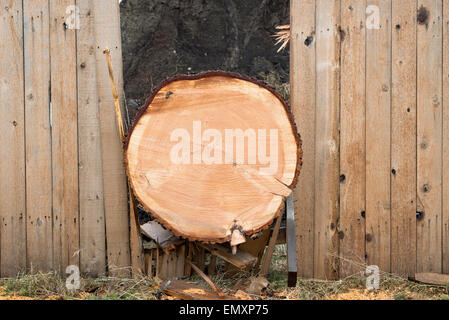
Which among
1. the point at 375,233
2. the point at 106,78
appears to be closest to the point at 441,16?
the point at 375,233

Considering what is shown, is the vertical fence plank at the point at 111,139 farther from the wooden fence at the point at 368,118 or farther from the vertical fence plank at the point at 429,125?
the vertical fence plank at the point at 429,125

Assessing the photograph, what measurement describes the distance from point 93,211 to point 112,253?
31cm

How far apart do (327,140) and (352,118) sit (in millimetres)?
223

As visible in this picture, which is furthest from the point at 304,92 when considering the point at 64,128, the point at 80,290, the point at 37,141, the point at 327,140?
the point at 80,290

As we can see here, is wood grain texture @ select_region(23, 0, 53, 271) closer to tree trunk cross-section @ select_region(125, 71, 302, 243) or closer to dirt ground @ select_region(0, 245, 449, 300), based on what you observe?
dirt ground @ select_region(0, 245, 449, 300)

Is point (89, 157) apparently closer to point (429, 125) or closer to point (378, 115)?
point (378, 115)

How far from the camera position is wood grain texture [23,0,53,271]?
2906 mm

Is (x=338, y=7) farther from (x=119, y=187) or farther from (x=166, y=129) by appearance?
(x=119, y=187)

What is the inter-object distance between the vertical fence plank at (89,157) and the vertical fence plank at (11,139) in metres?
0.40

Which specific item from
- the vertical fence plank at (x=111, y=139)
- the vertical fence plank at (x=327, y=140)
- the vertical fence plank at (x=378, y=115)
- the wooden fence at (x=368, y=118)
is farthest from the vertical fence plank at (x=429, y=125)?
the vertical fence plank at (x=111, y=139)

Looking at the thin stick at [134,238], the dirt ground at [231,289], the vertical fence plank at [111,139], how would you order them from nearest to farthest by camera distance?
1. the dirt ground at [231,289]
2. the thin stick at [134,238]
3. the vertical fence plank at [111,139]

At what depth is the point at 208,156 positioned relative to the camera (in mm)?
2430

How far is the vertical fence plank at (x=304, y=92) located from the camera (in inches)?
115

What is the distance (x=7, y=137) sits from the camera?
115 inches
